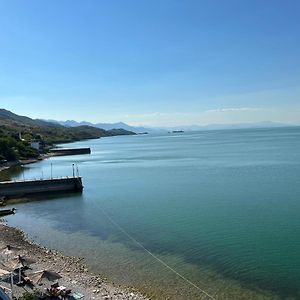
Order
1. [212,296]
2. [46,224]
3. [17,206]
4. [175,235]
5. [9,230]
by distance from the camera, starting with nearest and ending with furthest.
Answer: [212,296] → [175,235] → [9,230] → [46,224] → [17,206]

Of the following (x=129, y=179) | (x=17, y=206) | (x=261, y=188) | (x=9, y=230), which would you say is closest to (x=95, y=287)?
(x=9, y=230)

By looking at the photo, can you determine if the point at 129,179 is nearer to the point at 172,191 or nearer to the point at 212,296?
the point at 172,191

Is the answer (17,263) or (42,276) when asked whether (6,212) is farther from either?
Answer: (42,276)

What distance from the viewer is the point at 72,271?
1123 inches

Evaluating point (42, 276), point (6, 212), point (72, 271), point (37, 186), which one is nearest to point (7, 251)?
point (72, 271)

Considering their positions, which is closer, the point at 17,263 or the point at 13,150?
the point at 17,263

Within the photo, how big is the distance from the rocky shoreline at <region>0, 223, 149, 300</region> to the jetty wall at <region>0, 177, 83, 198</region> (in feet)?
94.7

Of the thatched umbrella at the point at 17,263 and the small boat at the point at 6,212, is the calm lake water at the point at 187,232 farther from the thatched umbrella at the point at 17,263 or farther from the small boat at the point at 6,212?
the thatched umbrella at the point at 17,263

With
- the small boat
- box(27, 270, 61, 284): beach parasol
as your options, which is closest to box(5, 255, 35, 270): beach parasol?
A: box(27, 270, 61, 284): beach parasol

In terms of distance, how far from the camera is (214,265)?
29.7m

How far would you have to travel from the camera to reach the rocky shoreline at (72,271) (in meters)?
24.1

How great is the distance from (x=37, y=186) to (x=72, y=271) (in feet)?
142

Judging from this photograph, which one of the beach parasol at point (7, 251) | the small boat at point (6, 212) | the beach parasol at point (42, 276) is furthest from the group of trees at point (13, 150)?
the beach parasol at point (42, 276)

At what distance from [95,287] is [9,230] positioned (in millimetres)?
20345
